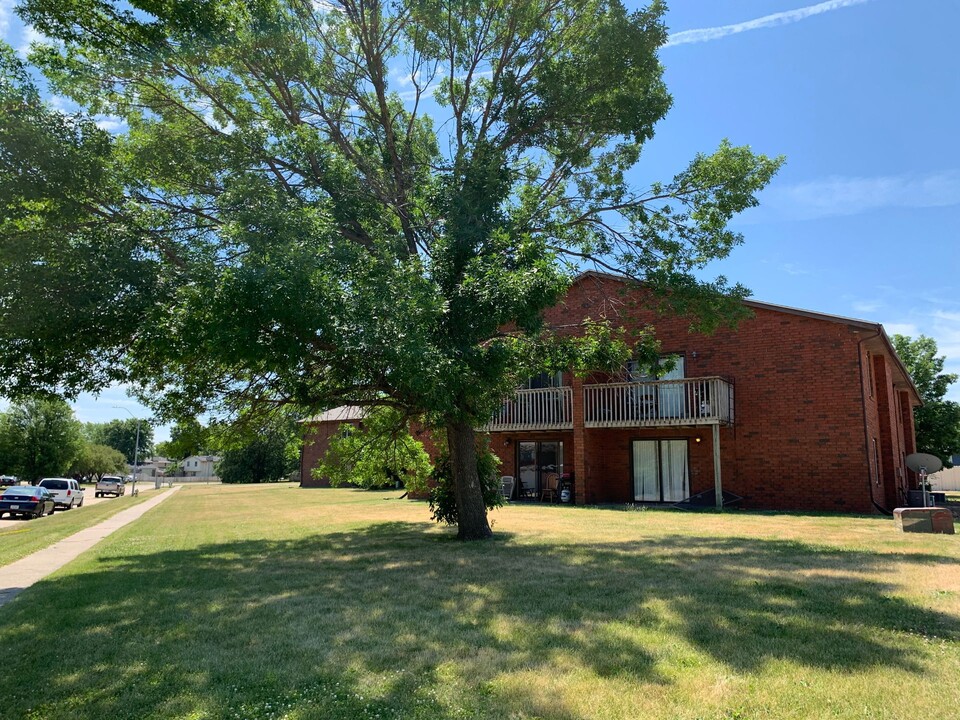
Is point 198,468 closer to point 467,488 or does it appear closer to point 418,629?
point 467,488

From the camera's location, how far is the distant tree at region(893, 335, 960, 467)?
131 feet

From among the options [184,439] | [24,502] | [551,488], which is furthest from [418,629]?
[24,502]

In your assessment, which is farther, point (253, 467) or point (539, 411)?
point (253, 467)

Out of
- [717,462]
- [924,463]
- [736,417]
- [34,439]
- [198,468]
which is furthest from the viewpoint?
[198,468]

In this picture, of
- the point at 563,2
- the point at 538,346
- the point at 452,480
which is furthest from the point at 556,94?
the point at 452,480

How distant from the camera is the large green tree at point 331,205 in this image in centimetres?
900

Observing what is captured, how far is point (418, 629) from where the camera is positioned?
620 centimetres

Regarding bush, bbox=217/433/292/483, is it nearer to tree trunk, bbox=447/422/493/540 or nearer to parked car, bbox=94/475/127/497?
parked car, bbox=94/475/127/497

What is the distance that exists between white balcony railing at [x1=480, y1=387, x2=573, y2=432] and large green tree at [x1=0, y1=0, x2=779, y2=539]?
933 centimetres

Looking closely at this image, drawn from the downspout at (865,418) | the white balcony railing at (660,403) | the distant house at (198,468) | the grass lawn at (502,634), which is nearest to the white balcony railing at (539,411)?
the white balcony railing at (660,403)

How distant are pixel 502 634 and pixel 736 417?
16723 mm

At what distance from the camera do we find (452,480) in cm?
1447

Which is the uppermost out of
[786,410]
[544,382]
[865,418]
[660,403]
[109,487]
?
[544,382]

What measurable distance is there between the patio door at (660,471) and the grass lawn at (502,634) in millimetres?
10731
